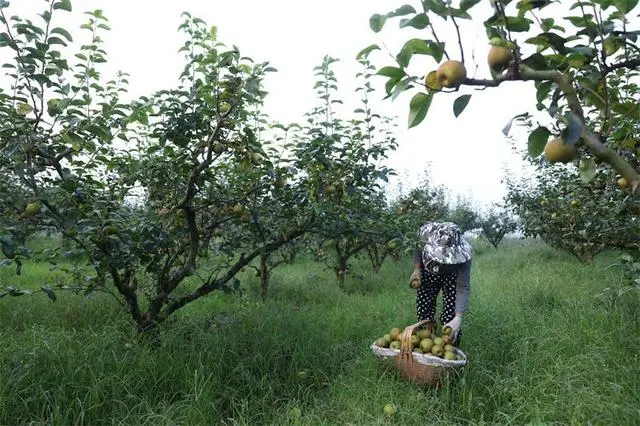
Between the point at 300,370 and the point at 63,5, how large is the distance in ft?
7.43

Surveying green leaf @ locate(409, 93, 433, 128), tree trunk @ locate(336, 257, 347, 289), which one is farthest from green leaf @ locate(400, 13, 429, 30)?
tree trunk @ locate(336, 257, 347, 289)

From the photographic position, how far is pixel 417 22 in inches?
37.0

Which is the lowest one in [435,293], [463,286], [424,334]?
[424,334]

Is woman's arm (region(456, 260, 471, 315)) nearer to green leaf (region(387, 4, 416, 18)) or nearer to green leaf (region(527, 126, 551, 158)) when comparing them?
green leaf (region(527, 126, 551, 158))

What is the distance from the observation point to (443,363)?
2.38 metres

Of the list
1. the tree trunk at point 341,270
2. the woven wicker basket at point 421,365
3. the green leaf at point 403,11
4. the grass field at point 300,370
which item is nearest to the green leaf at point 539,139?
the green leaf at point 403,11

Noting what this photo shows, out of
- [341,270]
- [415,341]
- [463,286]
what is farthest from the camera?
[341,270]

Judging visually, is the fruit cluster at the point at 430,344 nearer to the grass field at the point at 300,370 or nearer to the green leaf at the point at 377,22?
the grass field at the point at 300,370

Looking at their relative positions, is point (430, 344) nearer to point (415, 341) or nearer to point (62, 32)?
point (415, 341)

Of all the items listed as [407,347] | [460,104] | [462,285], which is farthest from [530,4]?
[462,285]

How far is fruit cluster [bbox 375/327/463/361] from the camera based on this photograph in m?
2.46

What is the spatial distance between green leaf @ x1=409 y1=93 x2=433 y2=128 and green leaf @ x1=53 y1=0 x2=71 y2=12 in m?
1.74

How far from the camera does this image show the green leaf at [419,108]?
0.99 m

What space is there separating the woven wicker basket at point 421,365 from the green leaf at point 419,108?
171cm
